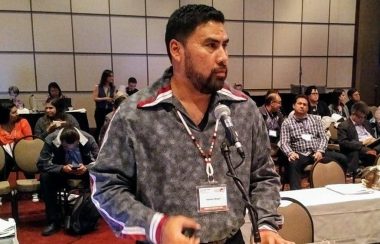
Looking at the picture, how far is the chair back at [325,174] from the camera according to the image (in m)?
3.37

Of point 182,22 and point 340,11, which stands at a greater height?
point 340,11

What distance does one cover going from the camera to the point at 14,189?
3.98 meters

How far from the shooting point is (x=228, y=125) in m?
1.13

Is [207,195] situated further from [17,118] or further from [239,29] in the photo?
[239,29]

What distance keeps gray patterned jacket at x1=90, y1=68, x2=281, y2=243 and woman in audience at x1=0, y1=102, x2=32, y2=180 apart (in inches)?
153

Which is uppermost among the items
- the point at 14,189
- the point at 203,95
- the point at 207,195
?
the point at 203,95

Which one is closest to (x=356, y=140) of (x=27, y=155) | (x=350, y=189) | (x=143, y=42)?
(x=350, y=189)

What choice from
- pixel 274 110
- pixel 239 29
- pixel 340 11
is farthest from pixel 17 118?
pixel 340 11

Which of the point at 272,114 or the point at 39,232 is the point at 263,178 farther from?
the point at 272,114

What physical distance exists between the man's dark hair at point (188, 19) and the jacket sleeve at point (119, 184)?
0.99 feet

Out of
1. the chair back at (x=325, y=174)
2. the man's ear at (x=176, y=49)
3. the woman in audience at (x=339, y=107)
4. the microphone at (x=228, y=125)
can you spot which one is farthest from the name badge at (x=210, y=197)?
the woman in audience at (x=339, y=107)

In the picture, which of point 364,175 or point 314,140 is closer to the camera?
point 364,175

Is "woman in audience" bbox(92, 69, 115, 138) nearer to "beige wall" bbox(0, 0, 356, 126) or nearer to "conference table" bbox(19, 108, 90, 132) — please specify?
"conference table" bbox(19, 108, 90, 132)

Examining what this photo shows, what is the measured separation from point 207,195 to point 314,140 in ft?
12.7
